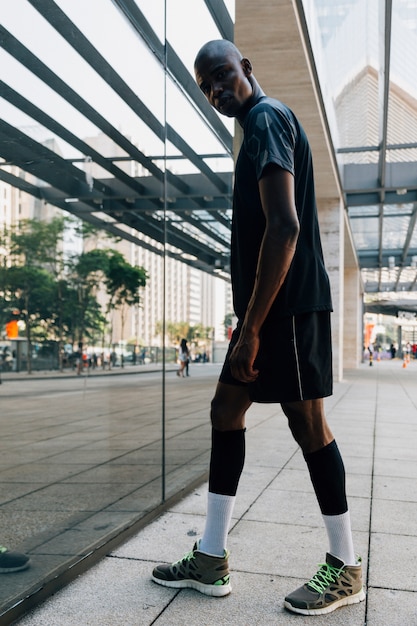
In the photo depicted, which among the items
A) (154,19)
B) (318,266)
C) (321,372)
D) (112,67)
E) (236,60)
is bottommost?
(321,372)

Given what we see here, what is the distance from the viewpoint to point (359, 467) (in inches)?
205

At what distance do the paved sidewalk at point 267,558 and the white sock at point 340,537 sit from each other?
175 millimetres

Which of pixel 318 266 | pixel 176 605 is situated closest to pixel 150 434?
pixel 176 605

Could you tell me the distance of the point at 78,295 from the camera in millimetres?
2729

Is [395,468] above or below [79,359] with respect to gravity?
below

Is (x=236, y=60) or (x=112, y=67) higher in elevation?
(x=112, y=67)

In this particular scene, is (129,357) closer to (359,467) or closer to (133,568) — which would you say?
(133,568)

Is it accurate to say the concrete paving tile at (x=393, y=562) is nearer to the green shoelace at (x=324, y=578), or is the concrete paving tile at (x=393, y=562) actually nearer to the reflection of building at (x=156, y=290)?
the green shoelace at (x=324, y=578)

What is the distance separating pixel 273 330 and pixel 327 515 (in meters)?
0.73

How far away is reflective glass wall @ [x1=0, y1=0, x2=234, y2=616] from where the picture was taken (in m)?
2.28

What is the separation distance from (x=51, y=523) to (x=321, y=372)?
1215 millimetres

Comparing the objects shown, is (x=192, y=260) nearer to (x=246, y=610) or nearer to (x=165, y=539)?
(x=165, y=539)

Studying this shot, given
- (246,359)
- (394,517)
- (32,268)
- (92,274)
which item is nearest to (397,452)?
(394,517)

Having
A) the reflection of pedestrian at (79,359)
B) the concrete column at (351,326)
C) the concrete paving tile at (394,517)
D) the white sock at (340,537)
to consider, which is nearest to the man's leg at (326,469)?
the white sock at (340,537)
